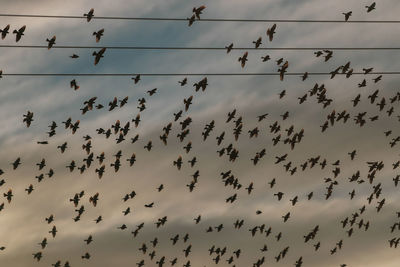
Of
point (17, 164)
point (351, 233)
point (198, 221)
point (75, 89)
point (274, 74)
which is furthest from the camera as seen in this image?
point (351, 233)

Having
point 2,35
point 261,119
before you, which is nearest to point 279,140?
point 261,119

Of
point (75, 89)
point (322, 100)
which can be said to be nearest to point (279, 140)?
point (322, 100)

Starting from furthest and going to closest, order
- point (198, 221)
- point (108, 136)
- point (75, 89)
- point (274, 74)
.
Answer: point (198, 221)
point (108, 136)
point (75, 89)
point (274, 74)

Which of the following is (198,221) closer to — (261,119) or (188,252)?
(188,252)

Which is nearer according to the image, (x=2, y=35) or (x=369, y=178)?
(x=2, y=35)

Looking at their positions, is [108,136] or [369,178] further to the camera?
[369,178]

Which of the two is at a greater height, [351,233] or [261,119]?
[261,119]

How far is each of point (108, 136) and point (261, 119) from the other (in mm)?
10726

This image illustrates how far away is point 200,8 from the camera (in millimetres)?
43469

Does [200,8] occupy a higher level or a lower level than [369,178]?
higher

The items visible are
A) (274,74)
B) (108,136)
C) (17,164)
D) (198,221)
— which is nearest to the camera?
(274,74)

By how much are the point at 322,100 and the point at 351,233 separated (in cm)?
1638

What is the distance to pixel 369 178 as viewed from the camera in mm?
55781

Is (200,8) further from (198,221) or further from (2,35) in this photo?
(198,221)
